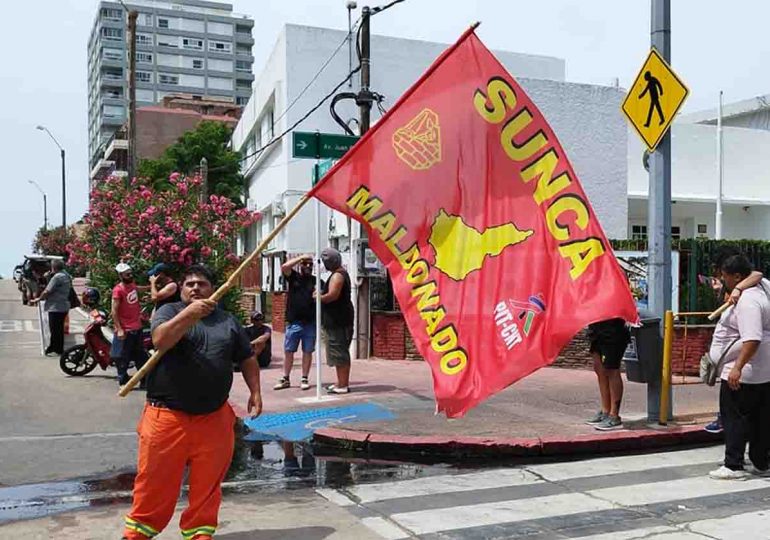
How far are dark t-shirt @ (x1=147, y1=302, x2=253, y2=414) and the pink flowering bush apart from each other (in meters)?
9.11

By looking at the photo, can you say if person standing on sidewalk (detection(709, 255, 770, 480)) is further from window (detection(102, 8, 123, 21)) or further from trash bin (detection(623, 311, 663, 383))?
window (detection(102, 8, 123, 21))

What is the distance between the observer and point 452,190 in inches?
237

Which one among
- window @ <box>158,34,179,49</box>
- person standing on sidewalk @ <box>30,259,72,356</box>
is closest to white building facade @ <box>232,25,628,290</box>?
person standing on sidewalk @ <box>30,259,72,356</box>

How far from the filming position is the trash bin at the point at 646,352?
811 cm

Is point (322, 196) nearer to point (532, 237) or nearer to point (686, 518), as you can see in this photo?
point (532, 237)

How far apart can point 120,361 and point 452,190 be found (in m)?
7.19

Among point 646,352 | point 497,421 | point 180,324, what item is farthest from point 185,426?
point 646,352

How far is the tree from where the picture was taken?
113ft

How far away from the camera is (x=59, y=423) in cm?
913

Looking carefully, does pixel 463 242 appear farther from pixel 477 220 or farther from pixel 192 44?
pixel 192 44

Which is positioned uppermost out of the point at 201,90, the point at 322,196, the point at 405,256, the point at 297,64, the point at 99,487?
the point at 201,90

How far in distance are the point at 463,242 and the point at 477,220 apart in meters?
0.21

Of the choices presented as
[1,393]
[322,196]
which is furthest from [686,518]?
[1,393]

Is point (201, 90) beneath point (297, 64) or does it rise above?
above
